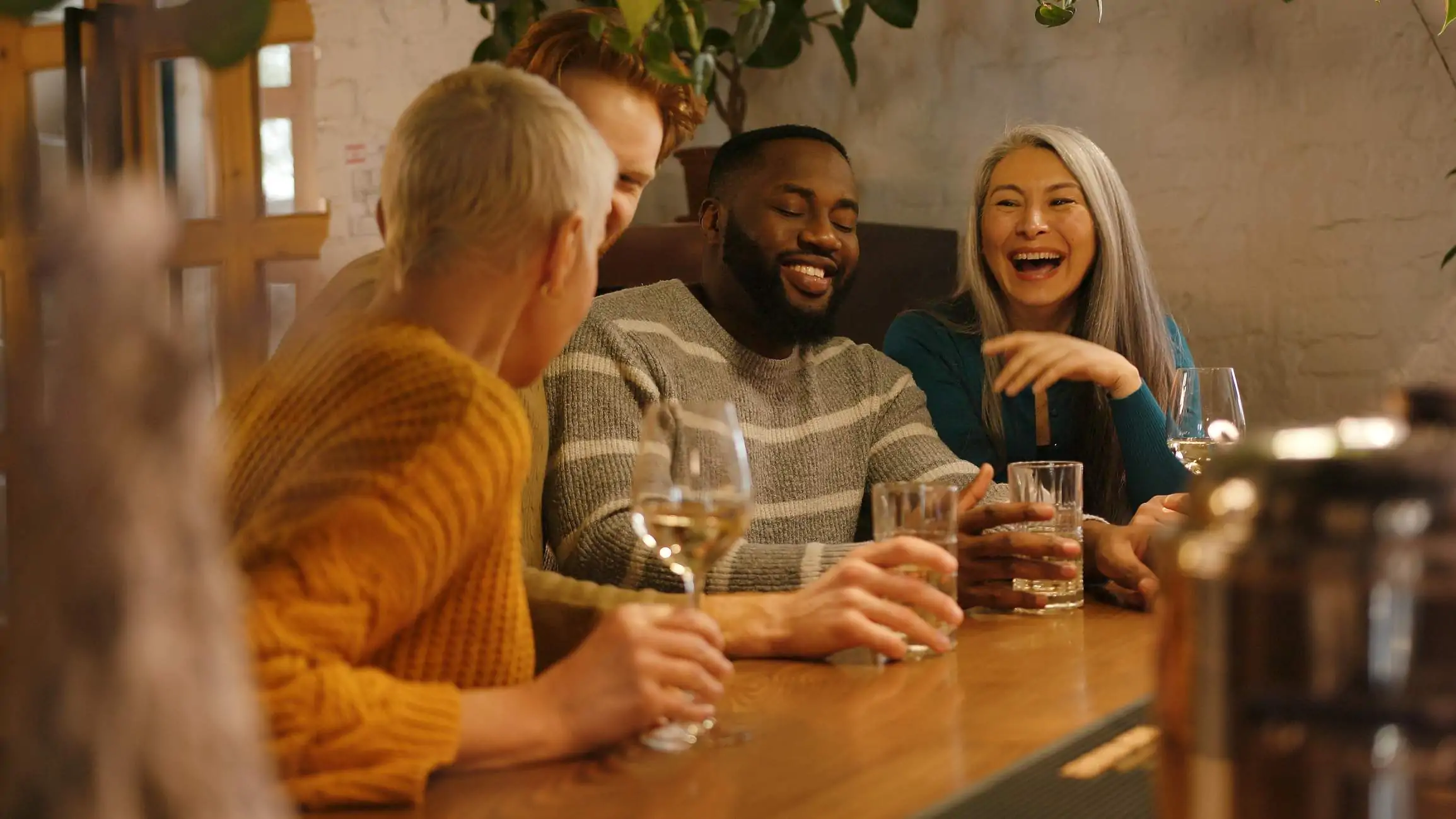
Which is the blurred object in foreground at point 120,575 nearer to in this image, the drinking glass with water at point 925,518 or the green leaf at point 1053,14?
the drinking glass with water at point 925,518

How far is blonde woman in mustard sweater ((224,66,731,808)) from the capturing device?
0.81m

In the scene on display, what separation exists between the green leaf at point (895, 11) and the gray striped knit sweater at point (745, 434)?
478mm

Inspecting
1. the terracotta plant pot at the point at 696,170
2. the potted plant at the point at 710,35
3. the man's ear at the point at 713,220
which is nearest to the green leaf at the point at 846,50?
the potted plant at the point at 710,35

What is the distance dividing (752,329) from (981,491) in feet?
1.82

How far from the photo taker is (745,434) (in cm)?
197

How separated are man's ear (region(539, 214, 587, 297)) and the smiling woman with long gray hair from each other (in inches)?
56.5

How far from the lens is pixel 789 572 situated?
61.2 inches

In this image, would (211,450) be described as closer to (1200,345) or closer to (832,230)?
(832,230)

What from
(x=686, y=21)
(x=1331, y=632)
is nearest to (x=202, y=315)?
(x=1331, y=632)

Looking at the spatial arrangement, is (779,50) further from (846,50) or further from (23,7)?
(23,7)

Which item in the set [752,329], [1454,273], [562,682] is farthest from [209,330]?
[1454,273]

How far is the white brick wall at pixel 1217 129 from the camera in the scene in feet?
10.1

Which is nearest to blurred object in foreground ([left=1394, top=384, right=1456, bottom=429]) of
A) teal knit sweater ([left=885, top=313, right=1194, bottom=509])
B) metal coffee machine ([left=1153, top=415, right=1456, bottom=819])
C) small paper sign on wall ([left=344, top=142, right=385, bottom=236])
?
metal coffee machine ([left=1153, top=415, right=1456, bottom=819])

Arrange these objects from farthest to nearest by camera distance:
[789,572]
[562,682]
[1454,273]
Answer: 1. [1454,273]
2. [789,572]
3. [562,682]
